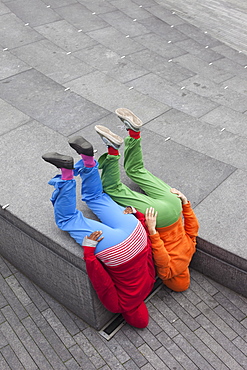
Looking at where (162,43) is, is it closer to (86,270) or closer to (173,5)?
(173,5)

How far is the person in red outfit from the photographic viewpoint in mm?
5023

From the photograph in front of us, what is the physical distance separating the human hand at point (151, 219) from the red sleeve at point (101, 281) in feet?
2.45

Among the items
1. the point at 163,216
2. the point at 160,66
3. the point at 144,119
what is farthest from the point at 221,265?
the point at 160,66

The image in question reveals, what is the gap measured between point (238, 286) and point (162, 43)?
23.4ft

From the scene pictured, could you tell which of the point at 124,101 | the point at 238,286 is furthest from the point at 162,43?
the point at 238,286

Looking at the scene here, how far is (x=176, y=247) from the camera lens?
5625 millimetres

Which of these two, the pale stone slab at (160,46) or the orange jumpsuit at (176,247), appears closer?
the orange jumpsuit at (176,247)

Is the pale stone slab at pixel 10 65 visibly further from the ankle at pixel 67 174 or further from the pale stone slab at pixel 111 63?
the ankle at pixel 67 174

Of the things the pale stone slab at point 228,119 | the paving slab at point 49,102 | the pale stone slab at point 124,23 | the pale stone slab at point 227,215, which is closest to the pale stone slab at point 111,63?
the paving slab at point 49,102

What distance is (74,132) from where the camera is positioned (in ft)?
25.4

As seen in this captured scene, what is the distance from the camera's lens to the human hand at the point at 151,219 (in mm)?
5422

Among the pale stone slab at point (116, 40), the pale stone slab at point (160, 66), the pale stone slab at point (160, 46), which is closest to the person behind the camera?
the pale stone slab at point (160, 66)

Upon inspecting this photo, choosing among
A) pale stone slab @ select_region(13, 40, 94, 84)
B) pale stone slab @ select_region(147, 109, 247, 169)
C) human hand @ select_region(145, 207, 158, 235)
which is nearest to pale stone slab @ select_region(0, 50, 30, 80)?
pale stone slab @ select_region(13, 40, 94, 84)

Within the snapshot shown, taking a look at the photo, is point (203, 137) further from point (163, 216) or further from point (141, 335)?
point (141, 335)
